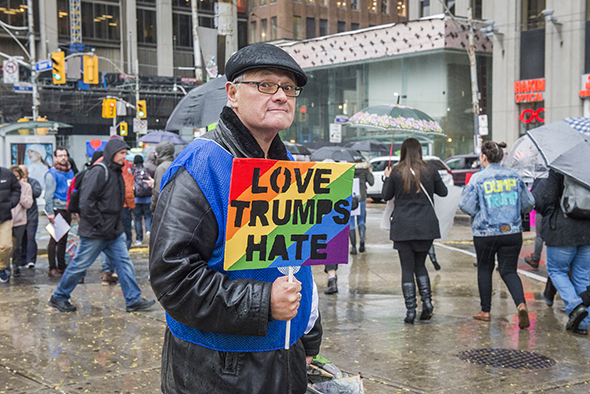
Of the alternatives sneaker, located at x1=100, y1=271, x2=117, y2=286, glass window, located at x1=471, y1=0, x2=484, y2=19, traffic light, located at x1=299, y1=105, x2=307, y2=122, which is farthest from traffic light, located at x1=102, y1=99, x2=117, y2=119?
sneaker, located at x1=100, y1=271, x2=117, y2=286

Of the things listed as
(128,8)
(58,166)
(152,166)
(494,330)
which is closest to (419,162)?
(494,330)

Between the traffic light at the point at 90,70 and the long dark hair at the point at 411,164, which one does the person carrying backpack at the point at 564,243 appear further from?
the traffic light at the point at 90,70

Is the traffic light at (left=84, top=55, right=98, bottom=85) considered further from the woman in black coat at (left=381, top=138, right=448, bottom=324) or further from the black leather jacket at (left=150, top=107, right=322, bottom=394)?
the black leather jacket at (left=150, top=107, right=322, bottom=394)

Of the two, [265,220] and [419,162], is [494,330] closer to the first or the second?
[419,162]

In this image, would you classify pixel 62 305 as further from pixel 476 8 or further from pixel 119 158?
pixel 476 8

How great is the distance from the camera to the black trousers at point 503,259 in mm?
7066

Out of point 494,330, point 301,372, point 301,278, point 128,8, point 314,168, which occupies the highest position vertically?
point 128,8

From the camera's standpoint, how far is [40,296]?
861cm

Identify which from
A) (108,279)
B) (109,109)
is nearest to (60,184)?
(108,279)

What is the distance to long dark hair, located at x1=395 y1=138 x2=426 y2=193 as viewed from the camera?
738 cm

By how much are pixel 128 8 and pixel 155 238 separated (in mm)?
65514

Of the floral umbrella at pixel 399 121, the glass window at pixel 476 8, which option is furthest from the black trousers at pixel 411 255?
the glass window at pixel 476 8

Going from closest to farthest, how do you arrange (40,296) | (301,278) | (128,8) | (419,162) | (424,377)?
(301,278), (424,377), (419,162), (40,296), (128,8)

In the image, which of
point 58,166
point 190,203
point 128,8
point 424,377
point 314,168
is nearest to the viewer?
point 190,203
